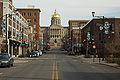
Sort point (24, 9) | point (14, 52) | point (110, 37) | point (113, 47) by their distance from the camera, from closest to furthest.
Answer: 1. point (113, 47)
2. point (14, 52)
3. point (110, 37)
4. point (24, 9)

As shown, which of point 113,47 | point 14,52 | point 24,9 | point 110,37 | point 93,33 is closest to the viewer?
point 113,47

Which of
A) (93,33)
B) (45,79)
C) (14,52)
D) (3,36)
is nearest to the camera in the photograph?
(45,79)

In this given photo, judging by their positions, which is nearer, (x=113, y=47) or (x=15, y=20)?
(x=113, y=47)

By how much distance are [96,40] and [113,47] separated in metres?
34.3

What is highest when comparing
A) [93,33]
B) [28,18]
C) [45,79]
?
[28,18]

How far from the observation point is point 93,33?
313 ft

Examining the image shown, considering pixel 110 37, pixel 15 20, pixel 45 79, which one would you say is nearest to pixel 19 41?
pixel 15 20

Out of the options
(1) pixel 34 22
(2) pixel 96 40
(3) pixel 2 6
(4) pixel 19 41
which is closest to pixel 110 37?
(2) pixel 96 40

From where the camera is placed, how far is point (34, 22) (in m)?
151

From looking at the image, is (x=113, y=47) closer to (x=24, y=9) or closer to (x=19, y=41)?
(x=19, y=41)

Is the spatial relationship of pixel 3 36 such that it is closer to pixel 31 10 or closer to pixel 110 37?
pixel 110 37

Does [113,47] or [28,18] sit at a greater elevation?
[28,18]

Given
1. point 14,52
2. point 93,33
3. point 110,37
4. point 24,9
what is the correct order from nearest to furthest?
1. point 14,52
2. point 110,37
3. point 93,33
4. point 24,9

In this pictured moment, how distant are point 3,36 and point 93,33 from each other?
117 feet
